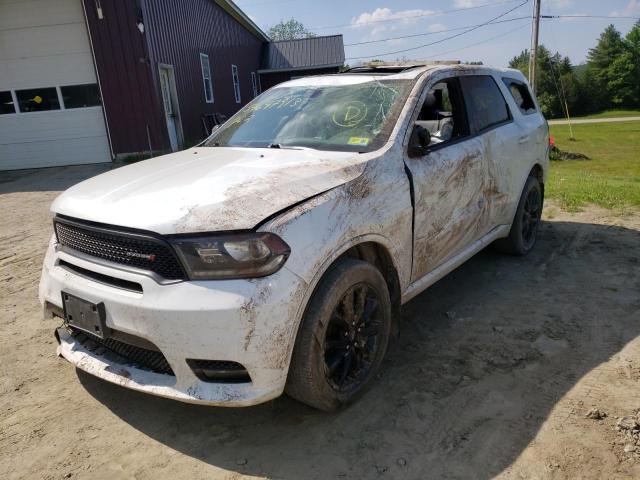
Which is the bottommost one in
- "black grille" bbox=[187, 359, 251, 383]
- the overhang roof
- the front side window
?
"black grille" bbox=[187, 359, 251, 383]

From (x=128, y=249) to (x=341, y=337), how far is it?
3.91 feet

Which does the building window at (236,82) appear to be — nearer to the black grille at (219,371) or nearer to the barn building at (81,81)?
the barn building at (81,81)

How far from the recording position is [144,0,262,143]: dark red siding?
14.1m

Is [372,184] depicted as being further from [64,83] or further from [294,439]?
[64,83]

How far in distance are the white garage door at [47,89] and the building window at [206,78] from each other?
614 centimetres

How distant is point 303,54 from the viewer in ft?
101

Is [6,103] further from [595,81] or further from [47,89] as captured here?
[595,81]

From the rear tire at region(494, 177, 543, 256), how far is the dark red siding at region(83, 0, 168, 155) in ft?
34.9

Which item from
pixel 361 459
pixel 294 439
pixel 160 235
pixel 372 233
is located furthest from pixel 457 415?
pixel 160 235

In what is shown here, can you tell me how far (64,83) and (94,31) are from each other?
59.2 inches

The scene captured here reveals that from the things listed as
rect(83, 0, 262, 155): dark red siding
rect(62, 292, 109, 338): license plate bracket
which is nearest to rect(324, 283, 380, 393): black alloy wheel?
rect(62, 292, 109, 338): license plate bracket

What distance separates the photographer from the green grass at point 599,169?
722cm

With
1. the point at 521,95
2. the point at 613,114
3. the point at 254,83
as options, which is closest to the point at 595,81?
the point at 613,114

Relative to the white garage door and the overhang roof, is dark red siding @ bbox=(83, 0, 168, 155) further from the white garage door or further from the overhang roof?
the overhang roof
